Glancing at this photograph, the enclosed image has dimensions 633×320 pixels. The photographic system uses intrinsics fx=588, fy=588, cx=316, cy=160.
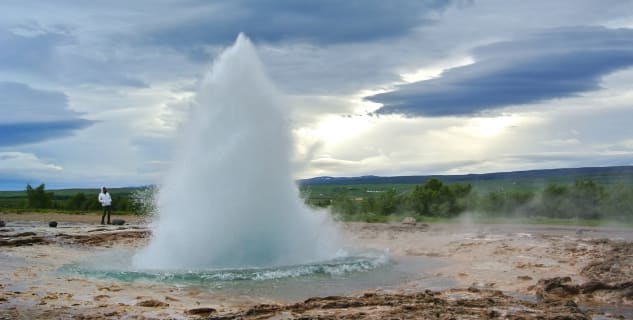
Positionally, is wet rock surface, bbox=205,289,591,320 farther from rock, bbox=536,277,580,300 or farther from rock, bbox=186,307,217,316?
rock, bbox=536,277,580,300

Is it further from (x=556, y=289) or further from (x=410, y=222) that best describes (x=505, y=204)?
(x=556, y=289)

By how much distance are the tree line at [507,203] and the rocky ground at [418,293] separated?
11.4 m

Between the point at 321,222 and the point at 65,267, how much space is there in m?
5.23

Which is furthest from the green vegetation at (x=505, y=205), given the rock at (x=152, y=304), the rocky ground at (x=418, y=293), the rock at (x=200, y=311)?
the rock at (x=200, y=311)

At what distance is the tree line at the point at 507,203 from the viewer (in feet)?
77.5

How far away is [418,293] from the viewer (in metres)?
7.73

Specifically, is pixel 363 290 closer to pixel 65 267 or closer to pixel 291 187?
pixel 291 187

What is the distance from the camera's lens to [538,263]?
1057cm

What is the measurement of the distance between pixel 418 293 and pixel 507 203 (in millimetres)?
19916

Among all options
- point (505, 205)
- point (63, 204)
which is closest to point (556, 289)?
point (505, 205)

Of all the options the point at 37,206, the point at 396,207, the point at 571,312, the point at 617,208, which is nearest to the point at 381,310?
the point at 571,312

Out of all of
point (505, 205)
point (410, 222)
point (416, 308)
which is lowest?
point (410, 222)

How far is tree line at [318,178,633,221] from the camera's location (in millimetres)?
23609

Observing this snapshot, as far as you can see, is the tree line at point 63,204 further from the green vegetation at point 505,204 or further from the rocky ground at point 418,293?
the rocky ground at point 418,293
